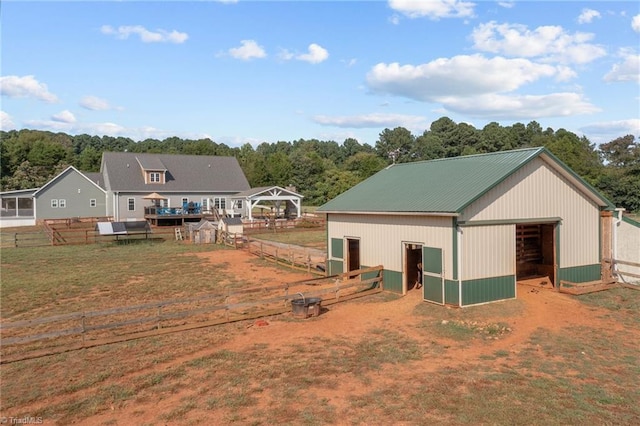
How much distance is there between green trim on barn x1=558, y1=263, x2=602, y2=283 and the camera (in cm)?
1704

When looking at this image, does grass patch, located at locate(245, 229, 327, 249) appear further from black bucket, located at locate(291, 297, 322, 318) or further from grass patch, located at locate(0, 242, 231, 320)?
black bucket, located at locate(291, 297, 322, 318)

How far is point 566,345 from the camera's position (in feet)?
37.1

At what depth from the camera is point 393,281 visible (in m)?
16.8

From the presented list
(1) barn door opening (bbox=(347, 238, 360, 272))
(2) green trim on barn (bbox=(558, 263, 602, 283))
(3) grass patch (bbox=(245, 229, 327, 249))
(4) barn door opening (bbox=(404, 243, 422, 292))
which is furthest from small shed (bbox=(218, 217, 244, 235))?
(2) green trim on barn (bbox=(558, 263, 602, 283))

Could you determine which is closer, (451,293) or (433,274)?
(451,293)

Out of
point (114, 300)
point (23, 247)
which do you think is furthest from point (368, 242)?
point (23, 247)

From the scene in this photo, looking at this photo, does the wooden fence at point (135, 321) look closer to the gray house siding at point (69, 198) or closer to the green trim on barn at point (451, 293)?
the green trim on barn at point (451, 293)

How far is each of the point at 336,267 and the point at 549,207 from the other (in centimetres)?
885

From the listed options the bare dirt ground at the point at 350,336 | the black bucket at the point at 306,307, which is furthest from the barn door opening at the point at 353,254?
the black bucket at the point at 306,307

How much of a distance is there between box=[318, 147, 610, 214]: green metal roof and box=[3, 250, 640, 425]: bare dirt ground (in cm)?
336

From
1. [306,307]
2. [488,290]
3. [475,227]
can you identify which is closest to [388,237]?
[475,227]

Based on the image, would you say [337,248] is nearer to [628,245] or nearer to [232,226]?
[628,245]

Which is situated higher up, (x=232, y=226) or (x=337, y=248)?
(x=232, y=226)

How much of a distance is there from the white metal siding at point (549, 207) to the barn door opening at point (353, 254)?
6517 millimetres
